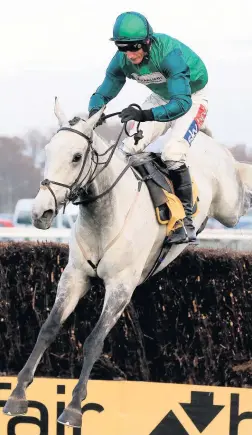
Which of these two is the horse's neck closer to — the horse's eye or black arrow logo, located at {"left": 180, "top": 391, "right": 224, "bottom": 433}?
the horse's eye

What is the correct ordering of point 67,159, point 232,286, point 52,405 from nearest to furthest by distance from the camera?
point 67,159, point 52,405, point 232,286

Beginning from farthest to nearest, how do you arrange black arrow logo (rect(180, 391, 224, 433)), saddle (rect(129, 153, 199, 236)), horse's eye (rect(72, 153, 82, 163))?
black arrow logo (rect(180, 391, 224, 433)), saddle (rect(129, 153, 199, 236)), horse's eye (rect(72, 153, 82, 163))

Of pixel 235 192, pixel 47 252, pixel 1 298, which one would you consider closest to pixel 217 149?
pixel 235 192

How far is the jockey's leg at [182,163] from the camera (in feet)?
20.3

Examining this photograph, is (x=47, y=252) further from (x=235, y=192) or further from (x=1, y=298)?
(x=235, y=192)

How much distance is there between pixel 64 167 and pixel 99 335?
1.04 metres

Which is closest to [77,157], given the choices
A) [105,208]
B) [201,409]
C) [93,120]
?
[93,120]

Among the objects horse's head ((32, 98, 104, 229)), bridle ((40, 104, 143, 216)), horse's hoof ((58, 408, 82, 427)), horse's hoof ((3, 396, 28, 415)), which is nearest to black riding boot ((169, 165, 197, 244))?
bridle ((40, 104, 143, 216))

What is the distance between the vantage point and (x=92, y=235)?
5.67 meters

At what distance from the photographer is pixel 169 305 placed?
7.27 meters

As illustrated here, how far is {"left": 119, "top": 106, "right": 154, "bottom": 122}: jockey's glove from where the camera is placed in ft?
18.2

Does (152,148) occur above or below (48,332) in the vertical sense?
above

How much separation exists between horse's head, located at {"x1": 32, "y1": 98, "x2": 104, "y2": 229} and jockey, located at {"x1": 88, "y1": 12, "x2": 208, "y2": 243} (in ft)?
1.11

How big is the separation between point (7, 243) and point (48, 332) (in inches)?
Answer: 78.8
